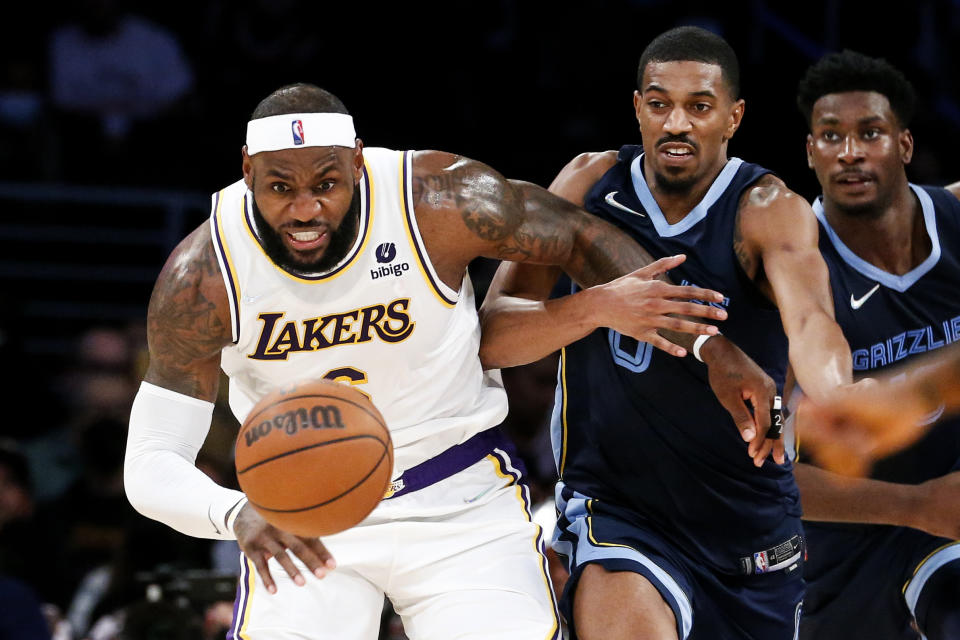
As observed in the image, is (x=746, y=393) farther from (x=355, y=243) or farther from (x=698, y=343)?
(x=355, y=243)

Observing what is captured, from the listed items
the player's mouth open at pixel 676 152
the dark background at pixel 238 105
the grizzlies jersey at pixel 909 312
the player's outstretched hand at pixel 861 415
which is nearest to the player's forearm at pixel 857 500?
the grizzlies jersey at pixel 909 312

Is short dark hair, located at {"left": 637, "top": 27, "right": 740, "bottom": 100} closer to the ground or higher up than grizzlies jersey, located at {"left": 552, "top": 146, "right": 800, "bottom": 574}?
higher up

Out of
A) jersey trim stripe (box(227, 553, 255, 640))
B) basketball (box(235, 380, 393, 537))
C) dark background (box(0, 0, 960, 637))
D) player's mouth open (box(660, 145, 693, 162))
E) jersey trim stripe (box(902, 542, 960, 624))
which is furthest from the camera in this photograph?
dark background (box(0, 0, 960, 637))

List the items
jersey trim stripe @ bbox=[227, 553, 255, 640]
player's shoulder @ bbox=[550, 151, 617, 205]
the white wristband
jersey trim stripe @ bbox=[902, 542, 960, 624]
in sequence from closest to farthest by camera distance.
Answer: jersey trim stripe @ bbox=[227, 553, 255, 640] < the white wristband < player's shoulder @ bbox=[550, 151, 617, 205] < jersey trim stripe @ bbox=[902, 542, 960, 624]

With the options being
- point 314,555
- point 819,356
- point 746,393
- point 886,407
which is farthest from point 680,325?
point 314,555

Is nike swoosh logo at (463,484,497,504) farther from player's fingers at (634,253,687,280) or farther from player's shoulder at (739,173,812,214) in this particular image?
player's shoulder at (739,173,812,214)

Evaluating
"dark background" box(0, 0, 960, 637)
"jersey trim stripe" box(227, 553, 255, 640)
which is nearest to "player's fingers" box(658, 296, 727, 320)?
"jersey trim stripe" box(227, 553, 255, 640)

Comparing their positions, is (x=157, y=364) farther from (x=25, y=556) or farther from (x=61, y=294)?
(x=61, y=294)

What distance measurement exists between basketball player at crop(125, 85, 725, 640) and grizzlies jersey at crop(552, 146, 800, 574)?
24 cm

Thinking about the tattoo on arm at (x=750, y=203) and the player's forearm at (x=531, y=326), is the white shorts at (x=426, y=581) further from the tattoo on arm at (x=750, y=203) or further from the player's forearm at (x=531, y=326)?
the tattoo on arm at (x=750, y=203)

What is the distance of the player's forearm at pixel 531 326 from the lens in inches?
173

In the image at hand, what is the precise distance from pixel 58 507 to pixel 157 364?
164 inches

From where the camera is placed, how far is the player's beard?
4227mm

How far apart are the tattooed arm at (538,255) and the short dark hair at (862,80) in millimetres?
1241
